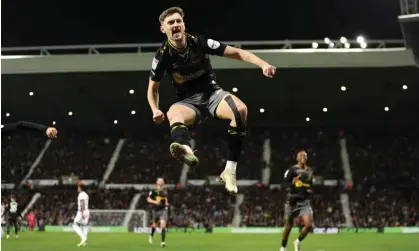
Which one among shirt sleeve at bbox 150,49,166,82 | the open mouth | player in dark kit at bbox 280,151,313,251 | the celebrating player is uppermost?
the open mouth

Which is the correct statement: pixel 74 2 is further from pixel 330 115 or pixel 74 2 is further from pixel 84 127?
pixel 330 115

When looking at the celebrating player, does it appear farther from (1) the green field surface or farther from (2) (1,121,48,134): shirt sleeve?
(1) the green field surface

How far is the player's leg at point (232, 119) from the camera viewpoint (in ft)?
22.7

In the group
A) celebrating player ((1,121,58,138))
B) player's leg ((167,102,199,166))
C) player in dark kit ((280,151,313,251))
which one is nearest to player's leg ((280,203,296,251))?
player in dark kit ((280,151,313,251))

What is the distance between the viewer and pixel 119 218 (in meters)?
37.3

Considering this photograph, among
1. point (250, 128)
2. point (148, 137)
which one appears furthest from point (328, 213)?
point (148, 137)

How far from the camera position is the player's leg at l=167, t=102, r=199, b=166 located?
660cm

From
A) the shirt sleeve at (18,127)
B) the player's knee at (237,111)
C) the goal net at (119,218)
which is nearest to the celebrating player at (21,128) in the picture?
the shirt sleeve at (18,127)

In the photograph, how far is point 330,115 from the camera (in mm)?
43844

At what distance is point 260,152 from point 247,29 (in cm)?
1248

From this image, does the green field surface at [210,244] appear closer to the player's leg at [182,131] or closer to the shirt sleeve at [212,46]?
the player's leg at [182,131]

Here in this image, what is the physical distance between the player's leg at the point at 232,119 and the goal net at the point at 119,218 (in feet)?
96.2

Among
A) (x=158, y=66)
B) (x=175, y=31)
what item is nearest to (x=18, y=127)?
(x=158, y=66)

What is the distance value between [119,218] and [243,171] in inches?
427
